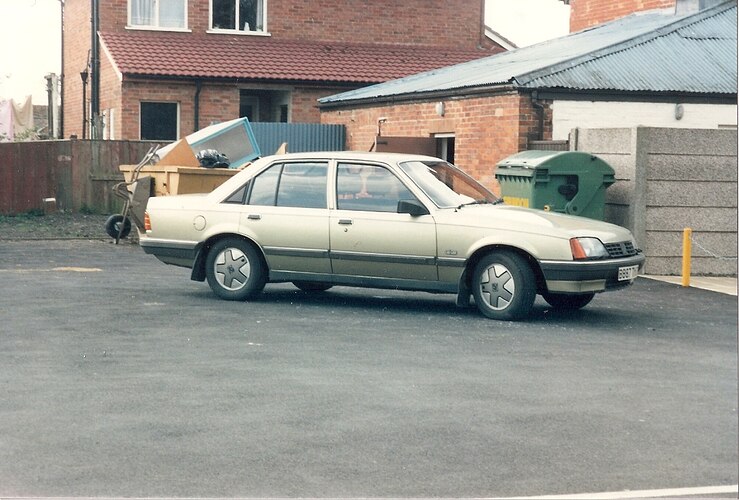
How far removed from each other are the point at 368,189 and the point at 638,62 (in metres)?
9.16

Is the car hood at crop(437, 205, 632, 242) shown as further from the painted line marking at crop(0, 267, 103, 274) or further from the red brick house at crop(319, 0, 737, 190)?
the red brick house at crop(319, 0, 737, 190)

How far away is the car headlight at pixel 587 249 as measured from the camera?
37.3 feet

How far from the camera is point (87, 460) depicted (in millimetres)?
6176

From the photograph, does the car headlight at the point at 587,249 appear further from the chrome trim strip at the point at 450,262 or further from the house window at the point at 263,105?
the house window at the point at 263,105

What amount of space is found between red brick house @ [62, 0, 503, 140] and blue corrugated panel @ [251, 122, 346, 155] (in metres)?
2.63

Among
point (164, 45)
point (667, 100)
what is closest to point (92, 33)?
point (164, 45)

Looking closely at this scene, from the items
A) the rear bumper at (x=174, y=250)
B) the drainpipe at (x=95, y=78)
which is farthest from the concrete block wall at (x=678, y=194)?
the drainpipe at (x=95, y=78)

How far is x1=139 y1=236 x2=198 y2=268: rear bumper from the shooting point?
42.7 feet

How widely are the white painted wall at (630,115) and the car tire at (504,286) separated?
315 inches

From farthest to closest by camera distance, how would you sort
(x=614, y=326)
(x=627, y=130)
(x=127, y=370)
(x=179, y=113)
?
(x=179, y=113), (x=627, y=130), (x=614, y=326), (x=127, y=370)

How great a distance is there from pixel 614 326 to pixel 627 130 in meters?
5.47

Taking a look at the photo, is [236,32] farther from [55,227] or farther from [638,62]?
[638,62]

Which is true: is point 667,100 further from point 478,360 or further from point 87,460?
point 87,460

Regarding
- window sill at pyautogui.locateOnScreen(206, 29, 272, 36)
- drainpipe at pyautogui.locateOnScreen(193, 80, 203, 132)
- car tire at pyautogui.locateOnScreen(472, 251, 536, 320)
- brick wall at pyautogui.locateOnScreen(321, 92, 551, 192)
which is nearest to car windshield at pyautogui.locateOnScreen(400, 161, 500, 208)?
car tire at pyautogui.locateOnScreen(472, 251, 536, 320)
